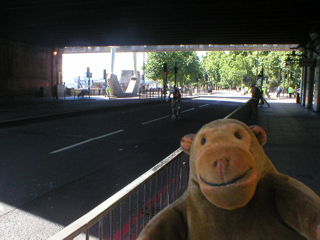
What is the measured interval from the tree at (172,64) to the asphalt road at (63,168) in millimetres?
52132

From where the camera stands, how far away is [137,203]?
2.69 metres

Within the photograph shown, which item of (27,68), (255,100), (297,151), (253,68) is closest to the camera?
(297,151)

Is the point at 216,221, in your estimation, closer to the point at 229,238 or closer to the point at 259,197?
the point at 229,238

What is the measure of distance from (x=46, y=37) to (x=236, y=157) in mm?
28534

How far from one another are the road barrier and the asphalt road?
3.03 ft

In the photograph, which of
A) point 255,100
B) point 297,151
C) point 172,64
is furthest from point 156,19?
point 172,64

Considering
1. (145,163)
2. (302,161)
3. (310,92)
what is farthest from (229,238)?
(310,92)

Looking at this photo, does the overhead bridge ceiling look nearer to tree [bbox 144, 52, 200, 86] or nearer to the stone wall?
the stone wall

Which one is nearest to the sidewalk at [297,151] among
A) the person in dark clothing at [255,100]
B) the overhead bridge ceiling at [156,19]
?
the person in dark clothing at [255,100]

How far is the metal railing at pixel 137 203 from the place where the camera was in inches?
71.3

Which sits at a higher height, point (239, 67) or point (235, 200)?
point (239, 67)

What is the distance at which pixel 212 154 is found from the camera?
1.58 meters

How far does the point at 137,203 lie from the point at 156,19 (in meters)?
17.6

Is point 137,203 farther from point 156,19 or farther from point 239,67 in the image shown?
point 239,67
